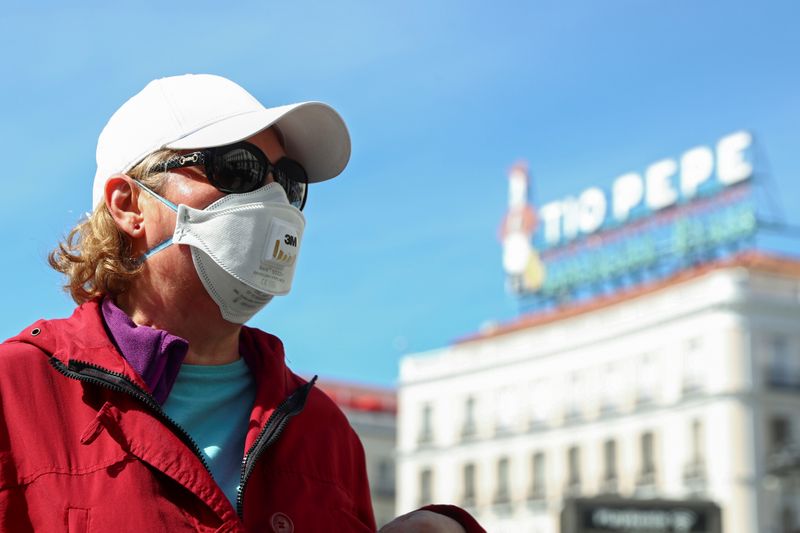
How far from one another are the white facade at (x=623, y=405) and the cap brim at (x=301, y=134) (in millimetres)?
49918

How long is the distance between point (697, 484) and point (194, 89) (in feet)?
172

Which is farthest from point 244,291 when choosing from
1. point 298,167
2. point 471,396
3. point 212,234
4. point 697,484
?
point 471,396

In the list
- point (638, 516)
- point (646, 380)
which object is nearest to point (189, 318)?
point (638, 516)

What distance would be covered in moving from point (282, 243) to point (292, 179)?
21cm

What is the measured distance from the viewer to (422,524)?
7.84 ft

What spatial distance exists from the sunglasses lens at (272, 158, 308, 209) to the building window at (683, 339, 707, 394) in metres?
53.5

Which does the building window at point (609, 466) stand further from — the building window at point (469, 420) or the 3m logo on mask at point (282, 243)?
the 3m logo on mask at point (282, 243)

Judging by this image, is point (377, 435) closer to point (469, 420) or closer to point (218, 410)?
point (469, 420)

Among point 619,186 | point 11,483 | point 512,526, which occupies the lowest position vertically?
point 11,483

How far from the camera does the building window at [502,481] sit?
210 ft

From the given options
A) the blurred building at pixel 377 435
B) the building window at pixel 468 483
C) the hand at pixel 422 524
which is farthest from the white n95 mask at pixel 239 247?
the blurred building at pixel 377 435

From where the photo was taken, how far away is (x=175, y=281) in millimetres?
2607

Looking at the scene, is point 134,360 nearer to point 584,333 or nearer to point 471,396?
point 584,333

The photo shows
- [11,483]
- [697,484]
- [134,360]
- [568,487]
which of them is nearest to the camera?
[11,483]
